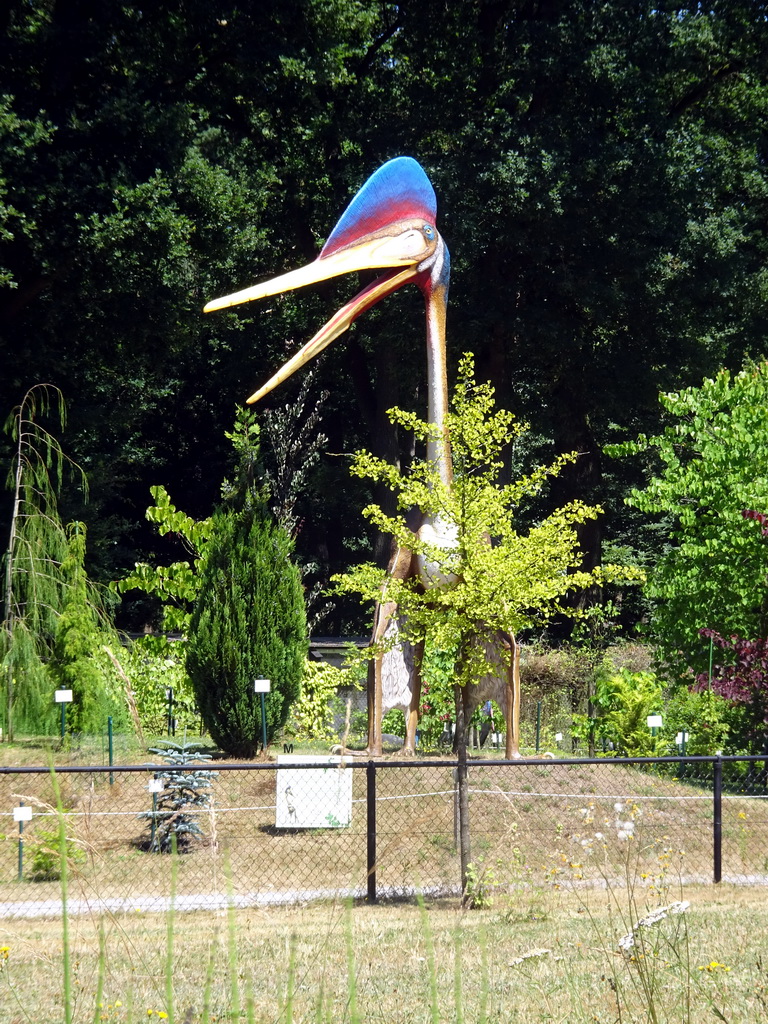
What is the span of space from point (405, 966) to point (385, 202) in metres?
8.72

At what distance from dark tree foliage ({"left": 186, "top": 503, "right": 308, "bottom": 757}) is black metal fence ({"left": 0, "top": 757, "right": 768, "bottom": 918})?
103cm

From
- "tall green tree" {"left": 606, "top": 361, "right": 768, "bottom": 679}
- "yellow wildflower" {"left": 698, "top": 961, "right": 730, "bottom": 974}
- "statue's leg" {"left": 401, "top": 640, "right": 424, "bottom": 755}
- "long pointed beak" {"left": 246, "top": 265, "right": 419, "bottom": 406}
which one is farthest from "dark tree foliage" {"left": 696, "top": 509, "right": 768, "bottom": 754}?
"yellow wildflower" {"left": 698, "top": 961, "right": 730, "bottom": 974}

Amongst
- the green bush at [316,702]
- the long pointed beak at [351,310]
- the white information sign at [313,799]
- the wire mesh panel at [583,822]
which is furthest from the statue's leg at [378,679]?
the green bush at [316,702]

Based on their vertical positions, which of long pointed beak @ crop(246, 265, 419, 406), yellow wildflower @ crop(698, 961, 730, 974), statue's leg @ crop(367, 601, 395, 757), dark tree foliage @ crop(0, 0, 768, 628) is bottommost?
yellow wildflower @ crop(698, 961, 730, 974)

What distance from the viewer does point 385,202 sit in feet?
41.3

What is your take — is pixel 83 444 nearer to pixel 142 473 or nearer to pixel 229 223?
pixel 142 473

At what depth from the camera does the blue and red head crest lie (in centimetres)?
1245

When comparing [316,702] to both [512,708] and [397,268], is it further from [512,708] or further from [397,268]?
[397,268]

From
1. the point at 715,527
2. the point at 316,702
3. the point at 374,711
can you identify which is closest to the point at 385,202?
the point at 715,527

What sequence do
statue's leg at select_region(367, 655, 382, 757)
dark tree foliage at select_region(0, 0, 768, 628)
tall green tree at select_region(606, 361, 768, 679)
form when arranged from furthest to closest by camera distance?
dark tree foliage at select_region(0, 0, 768, 628), tall green tree at select_region(606, 361, 768, 679), statue's leg at select_region(367, 655, 382, 757)

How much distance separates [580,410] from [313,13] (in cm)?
892

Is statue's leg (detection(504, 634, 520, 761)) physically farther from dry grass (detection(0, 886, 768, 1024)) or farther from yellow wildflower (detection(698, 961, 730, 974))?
yellow wildflower (detection(698, 961, 730, 974))

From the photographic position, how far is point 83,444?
2652 cm

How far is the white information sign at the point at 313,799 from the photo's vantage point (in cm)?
953
